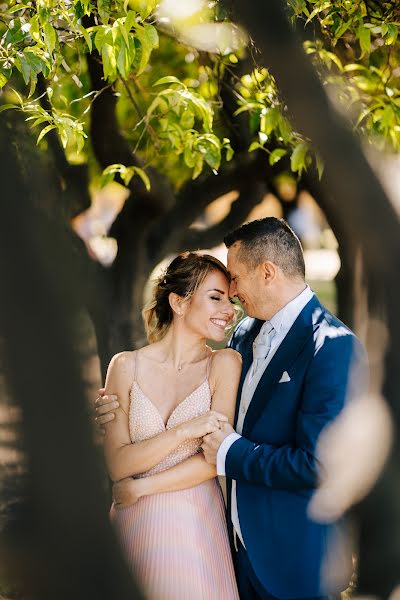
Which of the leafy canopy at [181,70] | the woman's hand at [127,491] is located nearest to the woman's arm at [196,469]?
the woman's hand at [127,491]

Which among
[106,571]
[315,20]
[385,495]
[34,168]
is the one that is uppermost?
[315,20]

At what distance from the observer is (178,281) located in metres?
3.14

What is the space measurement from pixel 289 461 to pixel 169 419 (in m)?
0.60

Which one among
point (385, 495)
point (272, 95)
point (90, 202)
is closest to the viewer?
point (385, 495)

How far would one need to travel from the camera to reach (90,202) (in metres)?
5.08

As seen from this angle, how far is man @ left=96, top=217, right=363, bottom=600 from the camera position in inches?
104

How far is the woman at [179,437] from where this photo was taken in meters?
2.93

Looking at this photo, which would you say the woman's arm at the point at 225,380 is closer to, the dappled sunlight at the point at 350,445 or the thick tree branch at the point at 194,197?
the dappled sunlight at the point at 350,445

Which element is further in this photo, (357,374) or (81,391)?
(357,374)

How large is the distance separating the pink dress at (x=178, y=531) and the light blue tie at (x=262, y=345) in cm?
23

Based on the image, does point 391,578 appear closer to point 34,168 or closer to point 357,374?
point 357,374

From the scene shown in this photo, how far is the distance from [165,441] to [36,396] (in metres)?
1.63

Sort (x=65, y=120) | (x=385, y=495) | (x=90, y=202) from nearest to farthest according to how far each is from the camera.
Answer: (x=65, y=120)
(x=385, y=495)
(x=90, y=202)

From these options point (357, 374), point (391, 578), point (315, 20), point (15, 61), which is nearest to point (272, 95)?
point (315, 20)
